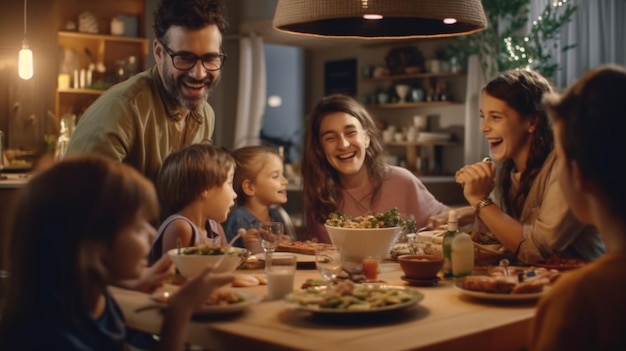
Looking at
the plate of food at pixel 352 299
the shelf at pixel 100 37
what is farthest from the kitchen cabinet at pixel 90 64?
the plate of food at pixel 352 299

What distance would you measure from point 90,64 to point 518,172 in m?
5.67

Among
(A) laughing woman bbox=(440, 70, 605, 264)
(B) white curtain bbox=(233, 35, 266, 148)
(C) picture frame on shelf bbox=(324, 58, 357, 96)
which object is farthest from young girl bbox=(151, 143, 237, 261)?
(C) picture frame on shelf bbox=(324, 58, 357, 96)

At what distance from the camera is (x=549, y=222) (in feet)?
7.95

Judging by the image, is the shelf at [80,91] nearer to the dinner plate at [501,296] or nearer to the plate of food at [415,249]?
the plate of food at [415,249]

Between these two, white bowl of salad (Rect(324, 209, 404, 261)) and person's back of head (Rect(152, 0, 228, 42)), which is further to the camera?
person's back of head (Rect(152, 0, 228, 42))

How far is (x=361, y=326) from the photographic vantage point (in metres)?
1.70

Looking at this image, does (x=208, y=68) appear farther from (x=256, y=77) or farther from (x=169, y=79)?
(x=256, y=77)

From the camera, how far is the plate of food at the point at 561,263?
2271 mm

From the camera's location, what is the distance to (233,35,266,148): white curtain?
8391mm

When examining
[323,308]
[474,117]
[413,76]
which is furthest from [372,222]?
[413,76]

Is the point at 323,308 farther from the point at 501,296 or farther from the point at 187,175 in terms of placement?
the point at 187,175

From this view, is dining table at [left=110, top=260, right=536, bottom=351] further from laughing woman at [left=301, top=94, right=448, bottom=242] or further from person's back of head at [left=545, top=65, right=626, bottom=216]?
laughing woman at [left=301, top=94, right=448, bottom=242]

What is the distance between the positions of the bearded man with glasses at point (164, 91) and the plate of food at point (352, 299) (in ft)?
3.80

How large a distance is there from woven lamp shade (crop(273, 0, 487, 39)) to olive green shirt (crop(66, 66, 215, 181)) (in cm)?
59
